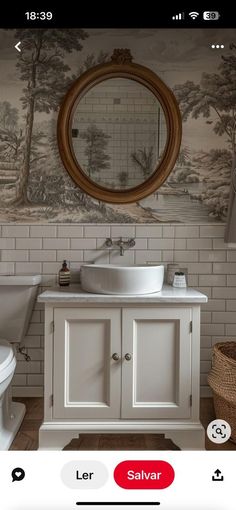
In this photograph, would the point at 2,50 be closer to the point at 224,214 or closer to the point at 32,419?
the point at 224,214

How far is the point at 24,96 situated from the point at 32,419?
4.16ft

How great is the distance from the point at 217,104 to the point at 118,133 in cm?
43

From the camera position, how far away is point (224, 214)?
1.71 m

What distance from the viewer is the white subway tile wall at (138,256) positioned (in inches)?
67.1

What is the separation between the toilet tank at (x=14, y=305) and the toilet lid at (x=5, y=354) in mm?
80

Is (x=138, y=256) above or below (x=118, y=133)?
below

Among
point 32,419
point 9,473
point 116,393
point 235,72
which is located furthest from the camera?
point 235,72

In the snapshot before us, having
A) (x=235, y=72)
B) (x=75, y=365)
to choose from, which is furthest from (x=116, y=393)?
(x=235, y=72)

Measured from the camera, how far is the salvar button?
425 millimetres

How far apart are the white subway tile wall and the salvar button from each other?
1.29 meters

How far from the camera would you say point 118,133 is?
1.65 metres

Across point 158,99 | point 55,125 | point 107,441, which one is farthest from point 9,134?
point 107,441
